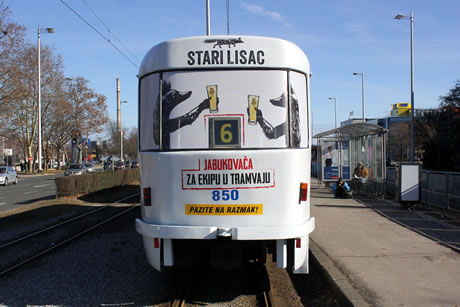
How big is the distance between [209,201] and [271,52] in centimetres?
193

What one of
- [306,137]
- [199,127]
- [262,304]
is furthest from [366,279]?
[199,127]

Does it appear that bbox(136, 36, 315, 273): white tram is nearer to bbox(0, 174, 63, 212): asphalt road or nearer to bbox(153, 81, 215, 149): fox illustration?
bbox(153, 81, 215, 149): fox illustration

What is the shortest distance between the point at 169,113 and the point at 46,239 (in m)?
6.30

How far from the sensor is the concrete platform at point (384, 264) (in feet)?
16.8

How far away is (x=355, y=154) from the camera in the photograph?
20188 mm

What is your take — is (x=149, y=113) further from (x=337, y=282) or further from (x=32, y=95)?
(x=32, y=95)

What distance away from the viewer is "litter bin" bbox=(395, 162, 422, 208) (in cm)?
1275

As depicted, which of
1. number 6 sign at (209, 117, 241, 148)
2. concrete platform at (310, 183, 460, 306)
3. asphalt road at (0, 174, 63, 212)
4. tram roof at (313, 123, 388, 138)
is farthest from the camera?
asphalt road at (0, 174, 63, 212)

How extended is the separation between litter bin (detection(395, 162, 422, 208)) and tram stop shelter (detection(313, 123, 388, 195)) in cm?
247

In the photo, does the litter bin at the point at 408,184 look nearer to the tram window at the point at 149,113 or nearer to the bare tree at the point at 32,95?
the tram window at the point at 149,113

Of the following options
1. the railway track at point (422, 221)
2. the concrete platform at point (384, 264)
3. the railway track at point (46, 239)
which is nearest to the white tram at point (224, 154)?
the concrete platform at point (384, 264)

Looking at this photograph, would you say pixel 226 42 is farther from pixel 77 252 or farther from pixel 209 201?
pixel 77 252

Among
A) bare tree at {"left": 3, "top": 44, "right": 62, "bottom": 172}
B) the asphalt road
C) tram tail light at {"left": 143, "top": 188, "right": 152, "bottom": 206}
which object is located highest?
bare tree at {"left": 3, "top": 44, "right": 62, "bottom": 172}

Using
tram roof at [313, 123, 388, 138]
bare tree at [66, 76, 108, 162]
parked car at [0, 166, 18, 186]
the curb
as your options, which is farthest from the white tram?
bare tree at [66, 76, 108, 162]
